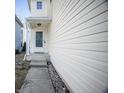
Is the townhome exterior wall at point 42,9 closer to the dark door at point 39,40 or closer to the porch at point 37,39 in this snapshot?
the porch at point 37,39

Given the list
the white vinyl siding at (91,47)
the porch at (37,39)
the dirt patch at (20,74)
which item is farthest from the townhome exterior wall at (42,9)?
the white vinyl siding at (91,47)

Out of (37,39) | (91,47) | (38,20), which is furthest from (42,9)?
(91,47)

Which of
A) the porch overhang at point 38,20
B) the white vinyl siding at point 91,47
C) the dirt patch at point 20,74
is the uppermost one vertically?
the porch overhang at point 38,20

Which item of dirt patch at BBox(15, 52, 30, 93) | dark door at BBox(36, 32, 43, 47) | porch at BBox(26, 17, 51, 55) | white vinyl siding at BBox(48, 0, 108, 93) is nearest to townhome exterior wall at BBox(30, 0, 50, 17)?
porch at BBox(26, 17, 51, 55)

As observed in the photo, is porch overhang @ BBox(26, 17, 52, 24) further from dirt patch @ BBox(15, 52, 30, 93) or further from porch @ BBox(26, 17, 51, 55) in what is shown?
dirt patch @ BBox(15, 52, 30, 93)

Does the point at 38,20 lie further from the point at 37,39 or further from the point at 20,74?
the point at 20,74

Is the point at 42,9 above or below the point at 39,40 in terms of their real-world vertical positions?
above

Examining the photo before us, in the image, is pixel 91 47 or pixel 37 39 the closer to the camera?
pixel 91 47

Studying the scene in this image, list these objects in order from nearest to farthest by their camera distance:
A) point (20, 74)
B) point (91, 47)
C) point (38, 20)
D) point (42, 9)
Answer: point (91, 47) → point (20, 74) → point (38, 20) → point (42, 9)

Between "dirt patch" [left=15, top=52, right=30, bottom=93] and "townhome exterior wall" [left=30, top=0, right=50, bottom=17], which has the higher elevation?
A: "townhome exterior wall" [left=30, top=0, right=50, bottom=17]

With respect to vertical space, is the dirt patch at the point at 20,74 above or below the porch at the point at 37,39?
below
